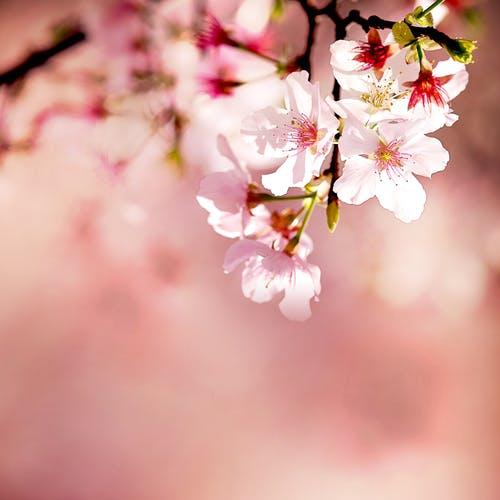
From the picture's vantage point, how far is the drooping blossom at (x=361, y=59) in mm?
457

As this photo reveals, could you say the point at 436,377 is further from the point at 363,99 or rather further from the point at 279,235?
the point at 363,99

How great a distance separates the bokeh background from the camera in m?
1.09

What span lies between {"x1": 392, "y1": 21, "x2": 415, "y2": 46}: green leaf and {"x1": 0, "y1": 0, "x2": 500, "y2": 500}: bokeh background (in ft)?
1.87

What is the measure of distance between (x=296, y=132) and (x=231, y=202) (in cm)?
11

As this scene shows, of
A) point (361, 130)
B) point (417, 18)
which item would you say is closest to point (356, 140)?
point (361, 130)

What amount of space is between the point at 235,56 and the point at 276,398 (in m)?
0.75

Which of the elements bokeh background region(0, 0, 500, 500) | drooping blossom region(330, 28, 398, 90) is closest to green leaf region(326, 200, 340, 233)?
drooping blossom region(330, 28, 398, 90)

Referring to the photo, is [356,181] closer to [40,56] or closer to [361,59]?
[361,59]

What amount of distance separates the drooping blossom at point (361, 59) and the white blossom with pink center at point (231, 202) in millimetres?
159

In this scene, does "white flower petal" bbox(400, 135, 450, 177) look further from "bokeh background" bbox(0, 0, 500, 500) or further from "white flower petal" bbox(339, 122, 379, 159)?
"bokeh background" bbox(0, 0, 500, 500)

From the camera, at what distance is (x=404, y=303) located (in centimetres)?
126

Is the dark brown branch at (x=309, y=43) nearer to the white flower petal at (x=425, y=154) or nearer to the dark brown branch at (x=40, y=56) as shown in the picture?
the white flower petal at (x=425, y=154)

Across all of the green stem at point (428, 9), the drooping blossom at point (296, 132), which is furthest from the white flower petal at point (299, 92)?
the green stem at point (428, 9)

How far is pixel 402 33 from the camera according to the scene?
0.43 m
